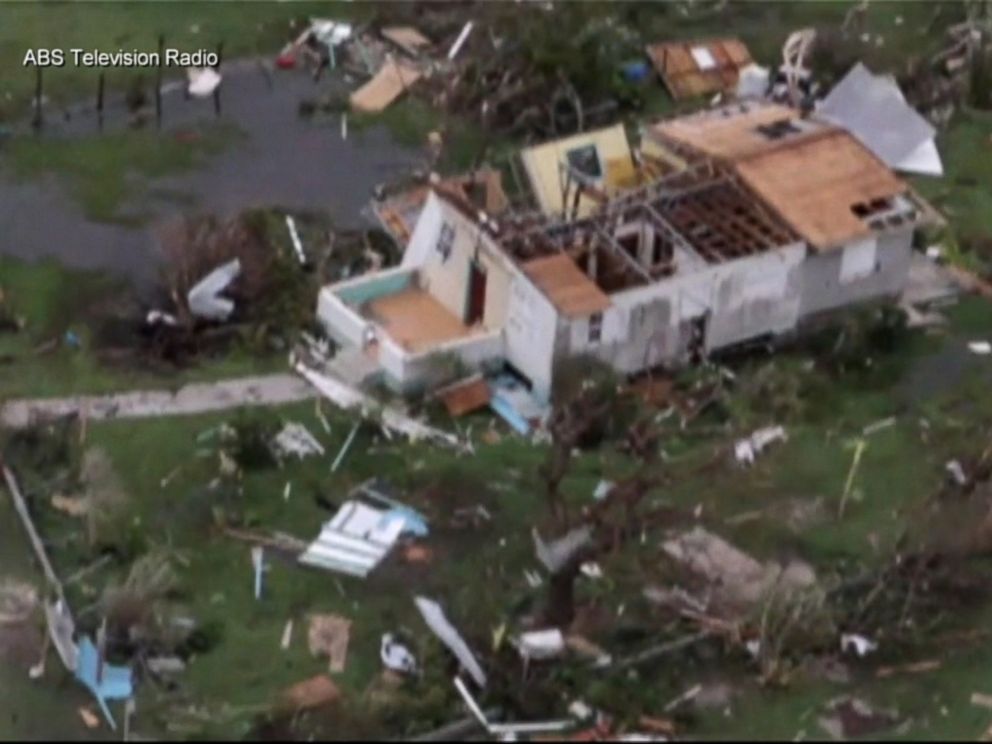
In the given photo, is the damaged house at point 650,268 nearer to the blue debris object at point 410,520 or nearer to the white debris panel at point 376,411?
the white debris panel at point 376,411

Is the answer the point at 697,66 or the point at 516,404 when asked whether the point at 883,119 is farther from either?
the point at 516,404

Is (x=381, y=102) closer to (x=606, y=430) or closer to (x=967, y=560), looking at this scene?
(x=606, y=430)

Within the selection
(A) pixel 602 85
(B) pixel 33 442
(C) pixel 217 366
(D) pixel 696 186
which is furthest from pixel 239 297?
(A) pixel 602 85

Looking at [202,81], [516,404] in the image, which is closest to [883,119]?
[516,404]

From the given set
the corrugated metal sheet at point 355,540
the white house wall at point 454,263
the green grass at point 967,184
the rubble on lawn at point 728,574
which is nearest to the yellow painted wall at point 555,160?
the white house wall at point 454,263

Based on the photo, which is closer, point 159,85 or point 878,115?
point 878,115
